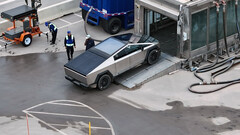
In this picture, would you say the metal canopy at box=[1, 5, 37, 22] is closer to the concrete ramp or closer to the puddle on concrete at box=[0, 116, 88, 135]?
the concrete ramp

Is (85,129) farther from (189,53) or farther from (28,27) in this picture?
(28,27)

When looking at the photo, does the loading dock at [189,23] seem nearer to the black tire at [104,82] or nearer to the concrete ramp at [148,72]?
the concrete ramp at [148,72]

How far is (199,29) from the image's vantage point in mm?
20688

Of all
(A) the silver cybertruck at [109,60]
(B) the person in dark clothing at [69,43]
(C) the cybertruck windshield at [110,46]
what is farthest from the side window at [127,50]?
(B) the person in dark clothing at [69,43]

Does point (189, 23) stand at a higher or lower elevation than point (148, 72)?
higher

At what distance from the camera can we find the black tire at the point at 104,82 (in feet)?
62.3

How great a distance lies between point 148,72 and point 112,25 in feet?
16.3

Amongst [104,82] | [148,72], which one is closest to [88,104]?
[104,82]

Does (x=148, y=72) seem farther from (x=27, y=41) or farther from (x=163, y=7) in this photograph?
(x=27, y=41)

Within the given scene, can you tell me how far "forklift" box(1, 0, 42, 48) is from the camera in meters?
23.1

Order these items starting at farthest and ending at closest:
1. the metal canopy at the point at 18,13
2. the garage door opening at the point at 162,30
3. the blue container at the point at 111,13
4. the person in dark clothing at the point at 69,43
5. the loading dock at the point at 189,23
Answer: the blue container at the point at 111,13, the metal canopy at the point at 18,13, the garage door opening at the point at 162,30, the person in dark clothing at the point at 69,43, the loading dock at the point at 189,23

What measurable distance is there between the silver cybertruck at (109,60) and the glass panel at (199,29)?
1630 mm

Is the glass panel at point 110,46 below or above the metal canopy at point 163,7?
below

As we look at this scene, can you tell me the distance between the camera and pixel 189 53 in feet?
67.9
